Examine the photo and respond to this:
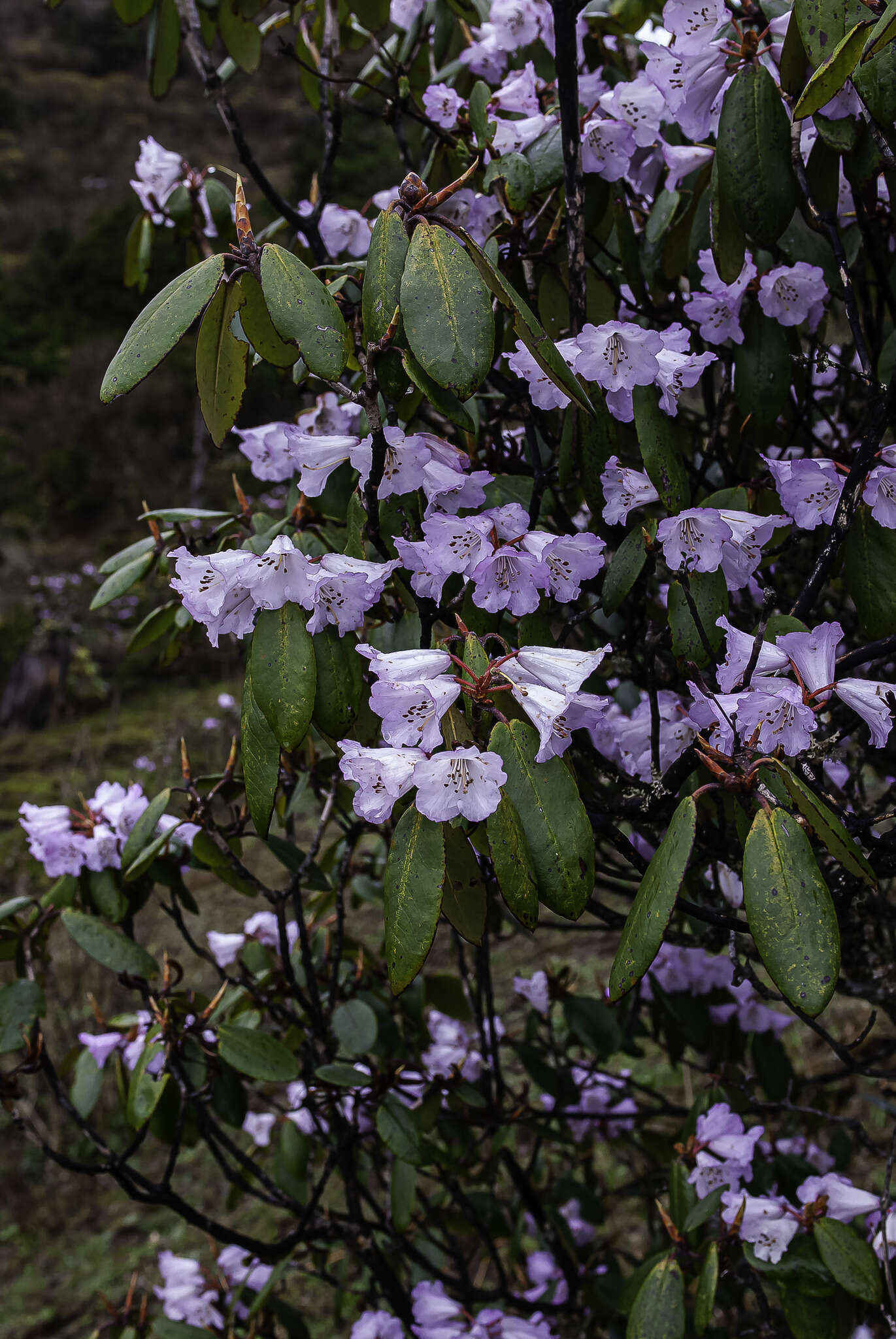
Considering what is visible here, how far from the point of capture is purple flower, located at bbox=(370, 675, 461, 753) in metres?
0.62

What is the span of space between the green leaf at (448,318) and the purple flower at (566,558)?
0.17 m

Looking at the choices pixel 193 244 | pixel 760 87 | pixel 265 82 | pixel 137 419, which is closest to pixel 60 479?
pixel 137 419

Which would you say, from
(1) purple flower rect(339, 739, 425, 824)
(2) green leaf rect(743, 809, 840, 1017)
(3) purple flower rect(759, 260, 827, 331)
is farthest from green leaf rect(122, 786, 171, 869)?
(3) purple flower rect(759, 260, 827, 331)

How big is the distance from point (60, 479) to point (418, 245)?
437 inches

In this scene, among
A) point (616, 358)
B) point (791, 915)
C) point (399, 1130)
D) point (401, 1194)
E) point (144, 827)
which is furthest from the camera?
point (401, 1194)

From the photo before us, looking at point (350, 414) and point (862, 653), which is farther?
point (350, 414)

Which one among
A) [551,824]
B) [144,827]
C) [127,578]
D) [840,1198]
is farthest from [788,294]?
[840,1198]

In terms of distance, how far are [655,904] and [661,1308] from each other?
0.62 meters

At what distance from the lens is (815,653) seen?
29.3 inches

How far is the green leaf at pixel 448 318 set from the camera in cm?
59

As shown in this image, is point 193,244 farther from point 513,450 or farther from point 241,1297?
point 241,1297

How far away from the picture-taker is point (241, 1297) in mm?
1567

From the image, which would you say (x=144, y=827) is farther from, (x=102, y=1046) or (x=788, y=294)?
(x=788, y=294)

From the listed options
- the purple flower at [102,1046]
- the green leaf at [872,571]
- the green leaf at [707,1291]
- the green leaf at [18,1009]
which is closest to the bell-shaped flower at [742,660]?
the green leaf at [872,571]
